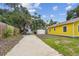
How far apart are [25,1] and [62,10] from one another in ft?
4.40

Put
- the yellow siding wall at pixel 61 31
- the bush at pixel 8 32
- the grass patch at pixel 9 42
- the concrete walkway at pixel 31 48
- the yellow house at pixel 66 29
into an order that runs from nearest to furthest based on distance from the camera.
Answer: the concrete walkway at pixel 31 48, the grass patch at pixel 9 42, the bush at pixel 8 32, the yellow house at pixel 66 29, the yellow siding wall at pixel 61 31

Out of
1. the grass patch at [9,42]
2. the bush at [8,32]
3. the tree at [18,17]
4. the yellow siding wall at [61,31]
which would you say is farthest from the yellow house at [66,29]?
the bush at [8,32]

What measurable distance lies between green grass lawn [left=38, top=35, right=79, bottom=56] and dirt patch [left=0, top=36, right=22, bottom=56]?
0.90 m

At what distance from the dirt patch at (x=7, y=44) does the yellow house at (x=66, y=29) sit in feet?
4.21

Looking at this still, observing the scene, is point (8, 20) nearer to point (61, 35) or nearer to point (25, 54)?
point (25, 54)

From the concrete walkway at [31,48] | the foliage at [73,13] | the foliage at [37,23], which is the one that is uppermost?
the foliage at [73,13]

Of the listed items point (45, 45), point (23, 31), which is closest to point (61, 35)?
point (45, 45)

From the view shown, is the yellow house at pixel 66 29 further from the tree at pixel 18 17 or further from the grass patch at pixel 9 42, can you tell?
→ the grass patch at pixel 9 42

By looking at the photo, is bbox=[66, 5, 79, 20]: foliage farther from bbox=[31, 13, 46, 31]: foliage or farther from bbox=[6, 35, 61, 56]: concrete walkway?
bbox=[6, 35, 61, 56]: concrete walkway

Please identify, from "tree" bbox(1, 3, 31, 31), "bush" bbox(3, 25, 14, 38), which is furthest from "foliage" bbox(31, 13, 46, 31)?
"bush" bbox(3, 25, 14, 38)

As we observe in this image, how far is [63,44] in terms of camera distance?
9242 mm

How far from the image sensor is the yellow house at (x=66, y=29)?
32.5ft

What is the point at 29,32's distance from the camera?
927 cm

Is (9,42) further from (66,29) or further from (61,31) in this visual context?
(66,29)
